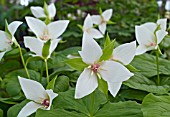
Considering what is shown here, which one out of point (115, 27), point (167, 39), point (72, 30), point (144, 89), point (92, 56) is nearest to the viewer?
point (92, 56)

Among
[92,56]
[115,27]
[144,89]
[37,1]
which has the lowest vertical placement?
[115,27]

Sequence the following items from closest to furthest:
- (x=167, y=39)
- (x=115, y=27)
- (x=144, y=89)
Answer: (x=144, y=89) → (x=167, y=39) → (x=115, y=27)

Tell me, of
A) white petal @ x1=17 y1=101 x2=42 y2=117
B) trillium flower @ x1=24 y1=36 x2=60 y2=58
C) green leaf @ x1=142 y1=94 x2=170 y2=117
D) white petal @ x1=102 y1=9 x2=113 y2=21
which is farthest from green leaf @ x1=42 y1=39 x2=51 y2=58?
white petal @ x1=102 y1=9 x2=113 y2=21

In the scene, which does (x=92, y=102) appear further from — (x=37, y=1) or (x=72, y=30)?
(x=37, y=1)

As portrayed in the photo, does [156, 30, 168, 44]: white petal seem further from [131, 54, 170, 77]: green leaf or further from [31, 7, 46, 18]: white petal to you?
[31, 7, 46, 18]: white petal

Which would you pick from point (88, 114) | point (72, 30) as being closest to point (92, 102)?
point (88, 114)

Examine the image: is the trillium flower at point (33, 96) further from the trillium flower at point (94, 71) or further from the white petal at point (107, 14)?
the white petal at point (107, 14)

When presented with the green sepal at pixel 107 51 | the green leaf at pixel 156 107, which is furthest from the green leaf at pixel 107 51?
the green leaf at pixel 156 107

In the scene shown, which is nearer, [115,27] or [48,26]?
[48,26]

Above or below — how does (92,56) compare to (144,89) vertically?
above
